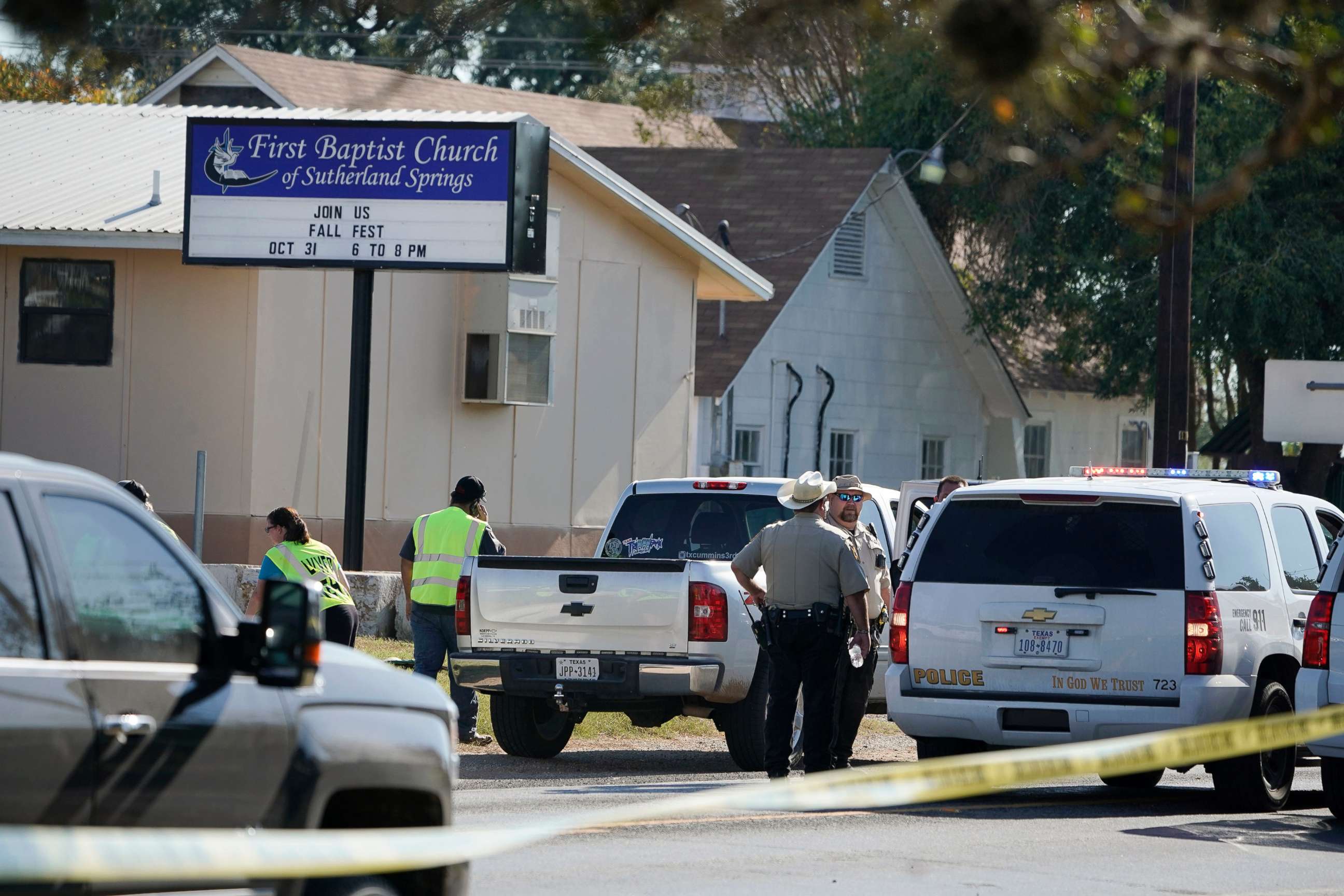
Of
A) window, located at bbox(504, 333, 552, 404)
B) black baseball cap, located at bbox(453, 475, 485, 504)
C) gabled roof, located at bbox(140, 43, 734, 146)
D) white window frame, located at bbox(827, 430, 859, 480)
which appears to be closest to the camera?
black baseball cap, located at bbox(453, 475, 485, 504)

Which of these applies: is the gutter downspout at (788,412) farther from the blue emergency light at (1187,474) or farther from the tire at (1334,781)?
the tire at (1334,781)

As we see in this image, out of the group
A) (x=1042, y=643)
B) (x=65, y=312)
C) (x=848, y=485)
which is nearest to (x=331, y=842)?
(x=1042, y=643)

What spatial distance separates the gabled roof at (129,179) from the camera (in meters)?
21.6

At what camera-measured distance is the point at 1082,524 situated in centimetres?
1241

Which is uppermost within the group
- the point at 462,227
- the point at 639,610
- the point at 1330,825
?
the point at 462,227

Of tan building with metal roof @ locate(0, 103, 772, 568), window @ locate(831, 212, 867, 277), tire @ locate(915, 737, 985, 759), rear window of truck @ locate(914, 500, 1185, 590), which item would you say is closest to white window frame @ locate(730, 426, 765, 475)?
→ window @ locate(831, 212, 867, 277)

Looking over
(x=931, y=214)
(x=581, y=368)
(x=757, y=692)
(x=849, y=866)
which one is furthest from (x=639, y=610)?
(x=931, y=214)

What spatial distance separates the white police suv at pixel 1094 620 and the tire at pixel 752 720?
1.15 metres

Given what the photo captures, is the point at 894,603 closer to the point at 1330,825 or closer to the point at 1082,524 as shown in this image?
the point at 1082,524

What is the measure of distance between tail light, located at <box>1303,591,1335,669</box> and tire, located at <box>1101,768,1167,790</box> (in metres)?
2.01

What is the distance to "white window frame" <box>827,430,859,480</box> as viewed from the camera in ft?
105

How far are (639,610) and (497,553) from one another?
1.87m

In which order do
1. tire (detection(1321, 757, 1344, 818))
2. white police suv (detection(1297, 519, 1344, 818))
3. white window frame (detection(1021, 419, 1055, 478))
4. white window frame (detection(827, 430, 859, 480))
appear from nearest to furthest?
white police suv (detection(1297, 519, 1344, 818)), tire (detection(1321, 757, 1344, 818)), white window frame (detection(827, 430, 859, 480)), white window frame (detection(1021, 419, 1055, 478))

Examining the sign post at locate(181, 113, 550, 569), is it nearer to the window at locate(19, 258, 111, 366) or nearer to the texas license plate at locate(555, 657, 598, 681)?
the window at locate(19, 258, 111, 366)
